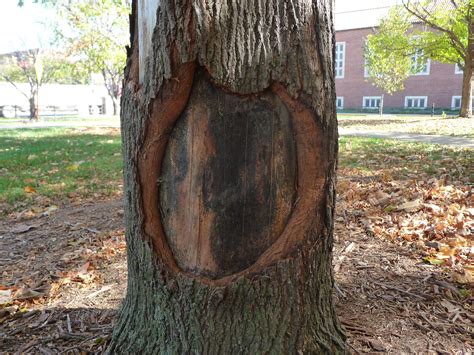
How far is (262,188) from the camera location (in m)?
1.80

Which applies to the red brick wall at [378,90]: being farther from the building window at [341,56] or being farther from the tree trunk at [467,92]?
the tree trunk at [467,92]

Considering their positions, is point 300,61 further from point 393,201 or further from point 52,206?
point 52,206

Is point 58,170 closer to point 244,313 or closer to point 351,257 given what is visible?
point 351,257

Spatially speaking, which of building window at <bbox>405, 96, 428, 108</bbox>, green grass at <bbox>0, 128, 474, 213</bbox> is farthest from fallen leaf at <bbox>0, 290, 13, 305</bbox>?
building window at <bbox>405, 96, 428, 108</bbox>

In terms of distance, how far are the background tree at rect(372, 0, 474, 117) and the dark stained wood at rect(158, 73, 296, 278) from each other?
19452 mm

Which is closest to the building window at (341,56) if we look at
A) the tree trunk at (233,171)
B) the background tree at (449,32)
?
the background tree at (449,32)

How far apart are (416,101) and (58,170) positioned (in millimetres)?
37435

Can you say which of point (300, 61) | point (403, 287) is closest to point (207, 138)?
point (300, 61)

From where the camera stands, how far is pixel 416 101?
126 feet

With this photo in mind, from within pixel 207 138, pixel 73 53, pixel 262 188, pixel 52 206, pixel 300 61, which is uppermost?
pixel 73 53

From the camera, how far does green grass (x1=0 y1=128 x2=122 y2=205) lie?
610 centimetres

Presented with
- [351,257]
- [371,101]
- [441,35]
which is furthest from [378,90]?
[351,257]

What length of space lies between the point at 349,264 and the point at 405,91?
39.6 m

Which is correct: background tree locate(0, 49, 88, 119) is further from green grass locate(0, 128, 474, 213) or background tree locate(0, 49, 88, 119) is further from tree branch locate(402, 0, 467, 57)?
green grass locate(0, 128, 474, 213)
